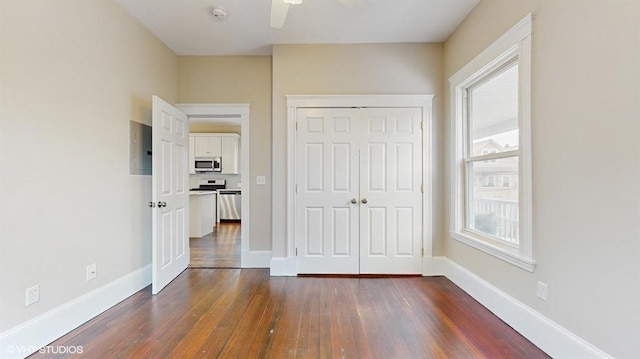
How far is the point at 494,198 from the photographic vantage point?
2.71 meters

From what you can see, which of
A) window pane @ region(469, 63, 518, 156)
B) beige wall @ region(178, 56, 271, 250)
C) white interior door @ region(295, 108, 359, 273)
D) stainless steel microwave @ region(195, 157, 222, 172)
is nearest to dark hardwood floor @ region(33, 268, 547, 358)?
white interior door @ region(295, 108, 359, 273)

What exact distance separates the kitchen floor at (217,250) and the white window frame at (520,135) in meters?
2.87

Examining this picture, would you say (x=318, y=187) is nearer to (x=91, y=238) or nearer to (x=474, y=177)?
(x=474, y=177)

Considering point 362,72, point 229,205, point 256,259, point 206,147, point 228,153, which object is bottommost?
point 256,259

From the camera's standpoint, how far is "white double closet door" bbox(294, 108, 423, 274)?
3553 millimetres

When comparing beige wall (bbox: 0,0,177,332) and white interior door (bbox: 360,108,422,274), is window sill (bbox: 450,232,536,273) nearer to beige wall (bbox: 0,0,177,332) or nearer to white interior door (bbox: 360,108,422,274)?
white interior door (bbox: 360,108,422,274)

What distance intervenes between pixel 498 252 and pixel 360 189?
5.15 ft

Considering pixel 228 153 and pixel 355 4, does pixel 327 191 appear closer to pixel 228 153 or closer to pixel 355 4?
pixel 355 4

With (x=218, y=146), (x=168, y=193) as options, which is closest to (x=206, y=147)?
(x=218, y=146)

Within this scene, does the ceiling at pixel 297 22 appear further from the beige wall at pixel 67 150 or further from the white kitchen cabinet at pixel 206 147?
the white kitchen cabinet at pixel 206 147

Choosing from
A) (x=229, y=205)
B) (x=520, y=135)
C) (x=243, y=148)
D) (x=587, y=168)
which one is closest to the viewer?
(x=587, y=168)

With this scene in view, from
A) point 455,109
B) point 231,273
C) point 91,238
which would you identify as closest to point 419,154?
point 455,109

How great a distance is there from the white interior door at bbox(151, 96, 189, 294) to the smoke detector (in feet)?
3.34

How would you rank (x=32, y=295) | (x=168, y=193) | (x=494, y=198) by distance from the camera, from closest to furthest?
A: (x=32, y=295)
(x=494, y=198)
(x=168, y=193)
